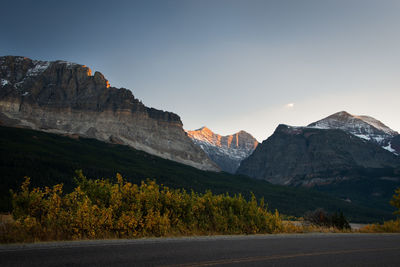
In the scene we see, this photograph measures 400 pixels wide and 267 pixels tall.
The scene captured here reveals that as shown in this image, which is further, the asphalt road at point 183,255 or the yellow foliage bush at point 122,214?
the yellow foliage bush at point 122,214

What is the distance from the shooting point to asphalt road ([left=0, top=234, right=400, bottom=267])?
7859mm

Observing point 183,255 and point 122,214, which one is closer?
point 183,255

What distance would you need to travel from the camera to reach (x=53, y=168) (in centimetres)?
13212

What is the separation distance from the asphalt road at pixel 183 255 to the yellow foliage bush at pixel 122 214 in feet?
6.56

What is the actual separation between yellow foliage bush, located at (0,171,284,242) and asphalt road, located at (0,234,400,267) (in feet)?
6.56

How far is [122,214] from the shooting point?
13.2 metres

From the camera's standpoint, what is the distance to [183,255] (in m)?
8.88

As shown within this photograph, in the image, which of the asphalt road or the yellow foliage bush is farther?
the yellow foliage bush

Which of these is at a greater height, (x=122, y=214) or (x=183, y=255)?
(x=122, y=214)

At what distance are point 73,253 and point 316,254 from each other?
7254 mm

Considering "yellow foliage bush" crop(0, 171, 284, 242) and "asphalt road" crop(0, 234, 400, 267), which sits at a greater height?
"yellow foliage bush" crop(0, 171, 284, 242)

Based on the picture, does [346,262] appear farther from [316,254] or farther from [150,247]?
[150,247]

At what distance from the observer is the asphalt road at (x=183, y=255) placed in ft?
25.8

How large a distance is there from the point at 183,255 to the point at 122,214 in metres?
5.12
